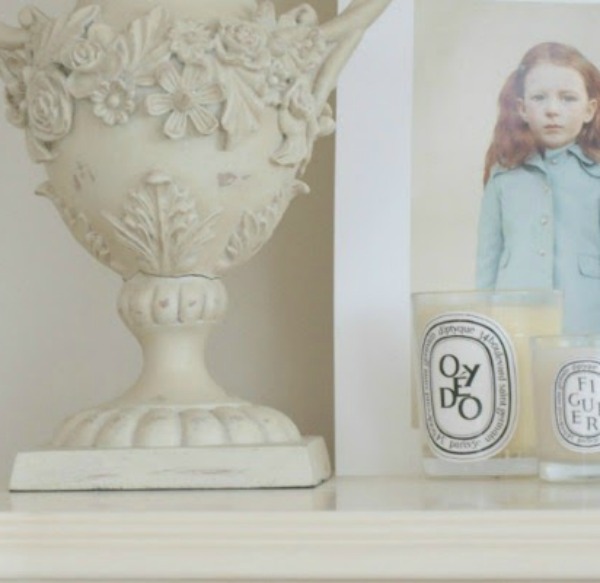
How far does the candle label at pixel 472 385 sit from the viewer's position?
33.4 inches

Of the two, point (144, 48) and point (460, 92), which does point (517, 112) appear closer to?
point (460, 92)

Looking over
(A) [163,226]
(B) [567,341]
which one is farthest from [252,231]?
(B) [567,341]

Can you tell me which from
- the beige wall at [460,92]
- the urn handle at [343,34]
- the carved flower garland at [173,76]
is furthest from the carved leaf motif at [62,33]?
the beige wall at [460,92]

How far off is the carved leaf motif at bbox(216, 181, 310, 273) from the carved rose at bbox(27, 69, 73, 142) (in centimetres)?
11

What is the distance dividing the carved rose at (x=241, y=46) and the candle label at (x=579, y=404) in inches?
8.9

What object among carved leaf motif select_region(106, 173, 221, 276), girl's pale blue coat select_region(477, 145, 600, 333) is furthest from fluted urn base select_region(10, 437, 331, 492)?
girl's pale blue coat select_region(477, 145, 600, 333)

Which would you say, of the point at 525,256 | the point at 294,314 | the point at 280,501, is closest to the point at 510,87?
the point at 525,256

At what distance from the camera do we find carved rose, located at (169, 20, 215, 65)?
2.69 feet

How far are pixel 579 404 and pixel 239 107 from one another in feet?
0.77

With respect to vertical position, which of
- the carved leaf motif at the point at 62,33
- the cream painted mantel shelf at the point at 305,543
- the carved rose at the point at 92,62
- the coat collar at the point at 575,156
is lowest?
the cream painted mantel shelf at the point at 305,543

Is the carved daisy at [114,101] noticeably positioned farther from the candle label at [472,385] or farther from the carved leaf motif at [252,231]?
the candle label at [472,385]

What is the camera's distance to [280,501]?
76cm

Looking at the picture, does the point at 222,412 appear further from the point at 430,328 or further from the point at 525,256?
the point at 525,256

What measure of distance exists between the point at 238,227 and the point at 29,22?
0.53ft
